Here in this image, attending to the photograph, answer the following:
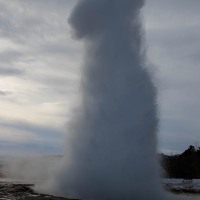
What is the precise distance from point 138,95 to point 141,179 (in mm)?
4561

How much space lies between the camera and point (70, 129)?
24297 mm

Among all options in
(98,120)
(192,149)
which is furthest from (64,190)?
(192,149)

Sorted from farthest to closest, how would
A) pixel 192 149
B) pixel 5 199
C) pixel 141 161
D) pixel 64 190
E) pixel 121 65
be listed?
pixel 192 149 < pixel 121 65 < pixel 64 190 < pixel 141 161 < pixel 5 199

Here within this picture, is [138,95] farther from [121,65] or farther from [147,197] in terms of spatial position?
[147,197]

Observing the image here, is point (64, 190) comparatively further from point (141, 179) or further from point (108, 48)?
point (108, 48)

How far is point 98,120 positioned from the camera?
74.6ft

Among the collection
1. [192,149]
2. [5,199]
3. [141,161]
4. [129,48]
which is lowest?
[5,199]

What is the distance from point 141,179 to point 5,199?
6.60 meters

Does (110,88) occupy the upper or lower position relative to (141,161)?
upper

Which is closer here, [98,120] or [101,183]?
[101,183]

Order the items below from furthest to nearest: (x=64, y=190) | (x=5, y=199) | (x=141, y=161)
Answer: (x=64, y=190) → (x=141, y=161) → (x=5, y=199)

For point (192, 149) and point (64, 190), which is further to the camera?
point (192, 149)

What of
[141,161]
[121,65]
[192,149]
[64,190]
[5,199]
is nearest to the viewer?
[5,199]

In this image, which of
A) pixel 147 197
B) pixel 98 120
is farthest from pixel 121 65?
pixel 147 197
